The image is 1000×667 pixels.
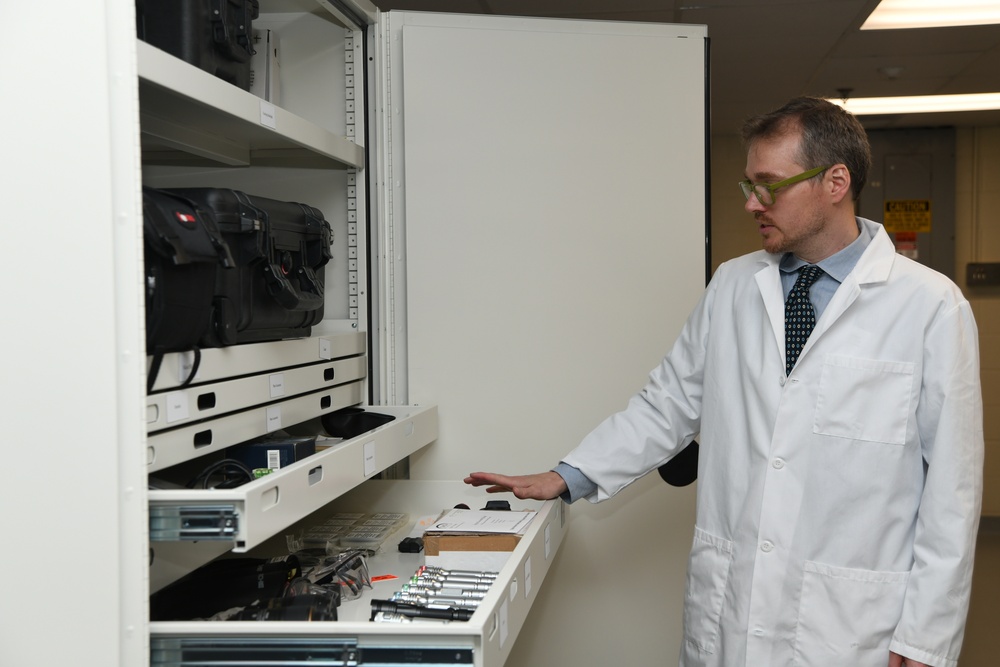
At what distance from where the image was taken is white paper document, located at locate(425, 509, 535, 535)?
178cm

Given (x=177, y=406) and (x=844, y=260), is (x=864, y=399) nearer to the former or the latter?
(x=844, y=260)

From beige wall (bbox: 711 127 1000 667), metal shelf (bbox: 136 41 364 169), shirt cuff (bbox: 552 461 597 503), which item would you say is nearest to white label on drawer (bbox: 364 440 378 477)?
shirt cuff (bbox: 552 461 597 503)

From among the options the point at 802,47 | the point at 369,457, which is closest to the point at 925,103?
the point at 802,47

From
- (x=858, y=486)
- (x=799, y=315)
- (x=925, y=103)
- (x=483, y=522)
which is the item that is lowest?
(x=483, y=522)

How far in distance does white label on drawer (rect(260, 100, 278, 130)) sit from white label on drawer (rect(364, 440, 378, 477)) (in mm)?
652

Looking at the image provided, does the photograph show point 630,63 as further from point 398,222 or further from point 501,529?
point 501,529

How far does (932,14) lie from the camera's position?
3.52 m

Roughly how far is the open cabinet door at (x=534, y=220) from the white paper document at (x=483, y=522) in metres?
0.42

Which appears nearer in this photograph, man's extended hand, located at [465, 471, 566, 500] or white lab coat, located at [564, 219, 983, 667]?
white lab coat, located at [564, 219, 983, 667]

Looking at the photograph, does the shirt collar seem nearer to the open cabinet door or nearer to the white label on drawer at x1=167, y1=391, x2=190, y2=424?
the open cabinet door

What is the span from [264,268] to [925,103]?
4442 millimetres

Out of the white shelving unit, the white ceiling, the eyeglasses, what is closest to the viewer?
the white shelving unit

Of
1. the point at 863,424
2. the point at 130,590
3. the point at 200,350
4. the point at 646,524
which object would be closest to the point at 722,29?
the point at 646,524

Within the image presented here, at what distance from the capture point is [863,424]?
5.33 feet
